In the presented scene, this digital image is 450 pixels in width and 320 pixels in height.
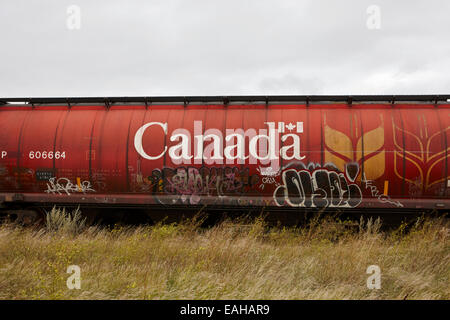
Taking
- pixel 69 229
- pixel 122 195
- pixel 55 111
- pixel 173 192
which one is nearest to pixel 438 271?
pixel 173 192

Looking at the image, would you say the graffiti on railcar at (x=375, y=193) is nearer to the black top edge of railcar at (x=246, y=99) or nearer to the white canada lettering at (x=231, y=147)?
the white canada lettering at (x=231, y=147)

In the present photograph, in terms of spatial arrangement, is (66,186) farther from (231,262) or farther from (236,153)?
(231,262)

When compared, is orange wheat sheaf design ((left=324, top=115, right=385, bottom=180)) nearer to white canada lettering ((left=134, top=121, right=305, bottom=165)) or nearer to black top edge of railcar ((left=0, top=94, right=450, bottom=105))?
white canada lettering ((left=134, top=121, right=305, bottom=165))

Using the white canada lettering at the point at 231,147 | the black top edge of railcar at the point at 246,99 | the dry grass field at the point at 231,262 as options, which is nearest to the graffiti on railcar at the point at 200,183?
the white canada lettering at the point at 231,147

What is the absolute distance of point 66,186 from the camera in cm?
835

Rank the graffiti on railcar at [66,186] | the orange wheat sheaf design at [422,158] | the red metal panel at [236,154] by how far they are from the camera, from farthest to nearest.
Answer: the graffiti on railcar at [66,186] < the red metal panel at [236,154] < the orange wheat sheaf design at [422,158]

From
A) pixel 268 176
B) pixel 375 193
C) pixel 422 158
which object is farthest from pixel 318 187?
pixel 422 158

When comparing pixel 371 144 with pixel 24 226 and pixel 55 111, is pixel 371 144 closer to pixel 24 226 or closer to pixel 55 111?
pixel 55 111

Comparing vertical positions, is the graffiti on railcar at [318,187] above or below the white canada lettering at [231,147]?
below

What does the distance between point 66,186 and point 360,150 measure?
25.9 feet

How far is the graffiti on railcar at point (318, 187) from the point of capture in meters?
7.79

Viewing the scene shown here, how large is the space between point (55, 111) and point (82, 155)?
5.86 feet

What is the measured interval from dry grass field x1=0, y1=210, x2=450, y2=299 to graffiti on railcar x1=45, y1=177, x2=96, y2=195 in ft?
2.28

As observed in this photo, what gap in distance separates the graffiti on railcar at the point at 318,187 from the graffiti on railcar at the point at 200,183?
84 cm
